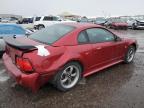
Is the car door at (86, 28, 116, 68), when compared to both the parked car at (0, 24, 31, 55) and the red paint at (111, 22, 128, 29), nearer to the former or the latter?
the parked car at (0, 24, 31, 55)

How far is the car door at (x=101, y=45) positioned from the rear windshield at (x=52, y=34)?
57cm

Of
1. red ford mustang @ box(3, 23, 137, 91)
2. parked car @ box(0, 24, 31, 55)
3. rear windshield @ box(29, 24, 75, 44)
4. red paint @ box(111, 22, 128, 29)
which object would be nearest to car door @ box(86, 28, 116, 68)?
red ford mustang @ box(3, 23, 137, 91)

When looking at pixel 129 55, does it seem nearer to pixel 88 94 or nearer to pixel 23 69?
pixel 88 94

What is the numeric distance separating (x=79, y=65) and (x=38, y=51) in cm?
111

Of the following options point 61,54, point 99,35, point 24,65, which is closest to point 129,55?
point 99,35

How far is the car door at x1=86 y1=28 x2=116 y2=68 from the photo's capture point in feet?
16.4

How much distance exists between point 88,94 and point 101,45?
55.4 inches

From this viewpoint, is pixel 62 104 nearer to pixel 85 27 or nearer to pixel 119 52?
pixel 85 27

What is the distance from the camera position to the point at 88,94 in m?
4.33

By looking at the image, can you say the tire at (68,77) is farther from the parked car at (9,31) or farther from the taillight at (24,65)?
the parked car at (9,31)

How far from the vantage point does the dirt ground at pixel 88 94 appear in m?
3.90

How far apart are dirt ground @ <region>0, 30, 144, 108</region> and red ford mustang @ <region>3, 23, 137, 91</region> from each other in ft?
0.87

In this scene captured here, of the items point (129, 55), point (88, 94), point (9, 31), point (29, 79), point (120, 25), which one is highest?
point (9, 31)

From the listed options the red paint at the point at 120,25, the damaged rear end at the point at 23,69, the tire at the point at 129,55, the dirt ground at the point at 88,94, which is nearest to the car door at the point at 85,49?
the dirt ground at the point at 88,94
